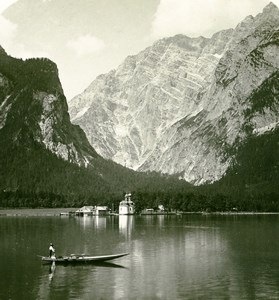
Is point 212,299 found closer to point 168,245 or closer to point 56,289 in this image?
point 56,289

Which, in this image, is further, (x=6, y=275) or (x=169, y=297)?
(x=6, y=275)

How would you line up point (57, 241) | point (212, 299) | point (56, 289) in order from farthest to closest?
point (57, 241)
point (56, 289)
point (212, 299)

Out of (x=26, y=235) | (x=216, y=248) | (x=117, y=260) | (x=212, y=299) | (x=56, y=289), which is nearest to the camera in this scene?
(x=212, y=299)

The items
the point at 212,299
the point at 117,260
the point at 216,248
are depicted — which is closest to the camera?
the point at 212,299

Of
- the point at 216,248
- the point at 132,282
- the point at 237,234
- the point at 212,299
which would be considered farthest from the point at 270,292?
the point at 237,234

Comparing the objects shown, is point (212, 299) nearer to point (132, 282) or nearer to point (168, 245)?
point (132, 282)

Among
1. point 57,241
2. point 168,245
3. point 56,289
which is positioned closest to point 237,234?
point 168,245
